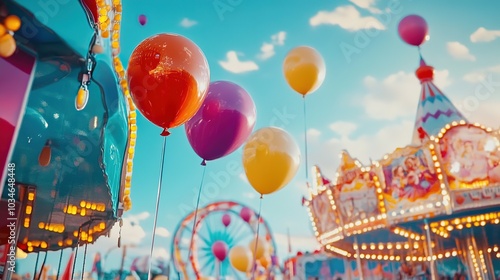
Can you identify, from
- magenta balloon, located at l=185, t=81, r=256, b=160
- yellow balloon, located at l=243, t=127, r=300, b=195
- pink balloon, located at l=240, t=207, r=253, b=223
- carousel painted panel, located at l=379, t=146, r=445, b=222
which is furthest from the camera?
pink balloon, located at l=240, t=207, r=253, b=223

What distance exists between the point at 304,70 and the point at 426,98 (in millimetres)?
6189

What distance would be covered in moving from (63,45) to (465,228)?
9.52 meters

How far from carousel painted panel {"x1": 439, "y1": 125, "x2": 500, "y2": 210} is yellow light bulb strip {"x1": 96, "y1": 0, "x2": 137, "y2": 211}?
19.4ft

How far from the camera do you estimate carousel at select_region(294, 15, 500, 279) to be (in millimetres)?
7852

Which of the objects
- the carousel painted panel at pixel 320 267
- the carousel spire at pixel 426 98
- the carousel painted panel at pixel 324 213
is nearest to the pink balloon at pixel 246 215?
the carousel painted panel at pixel 324 213

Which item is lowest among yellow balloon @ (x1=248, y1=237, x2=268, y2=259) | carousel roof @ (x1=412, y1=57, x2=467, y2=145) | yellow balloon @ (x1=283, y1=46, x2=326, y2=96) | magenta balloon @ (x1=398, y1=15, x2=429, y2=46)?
yellow balloon @ (x1=248, y1=237, x2=268, y2=259)

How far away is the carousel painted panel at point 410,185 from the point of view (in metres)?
8.14

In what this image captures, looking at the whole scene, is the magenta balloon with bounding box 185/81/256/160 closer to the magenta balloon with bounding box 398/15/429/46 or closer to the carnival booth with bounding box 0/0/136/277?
the carnival booth with bounding box 0/0/136/277

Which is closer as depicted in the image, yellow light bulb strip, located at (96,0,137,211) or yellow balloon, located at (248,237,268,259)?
yellow light bulb strip, located at (96,0,137,211)

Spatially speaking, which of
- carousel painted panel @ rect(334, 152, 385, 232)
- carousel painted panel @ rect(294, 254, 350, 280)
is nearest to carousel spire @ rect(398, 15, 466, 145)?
carousel painted panel @ rect(334, 152, 385, 232)

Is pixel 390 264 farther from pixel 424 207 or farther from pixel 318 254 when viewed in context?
pixel 424 207

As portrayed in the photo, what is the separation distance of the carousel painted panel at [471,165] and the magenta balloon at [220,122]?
18.1 ft

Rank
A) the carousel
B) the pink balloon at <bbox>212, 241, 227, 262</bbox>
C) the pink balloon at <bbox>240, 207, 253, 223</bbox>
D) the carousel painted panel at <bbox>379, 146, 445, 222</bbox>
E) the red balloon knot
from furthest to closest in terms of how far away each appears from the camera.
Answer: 1. the pink balloon at <bbox>240, 207, 253, 223</bbox>
2. the pink balloon at <bbox>212, 241, 227, 262</bbox>
3. the carousel painted panel at <bbox>379, 146, 445, 222</bbox>
4. the carousel
5. the red balloon knot

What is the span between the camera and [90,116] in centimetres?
426
